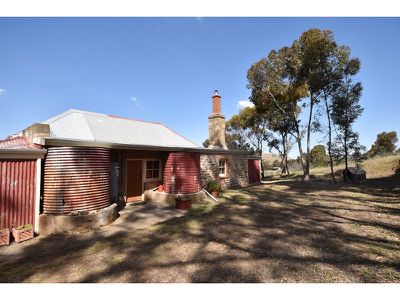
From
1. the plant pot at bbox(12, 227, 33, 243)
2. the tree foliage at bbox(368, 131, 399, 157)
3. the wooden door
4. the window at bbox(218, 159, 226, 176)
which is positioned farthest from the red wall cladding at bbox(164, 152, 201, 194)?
the tree foliage at bbox(368, 131, 399, 157)

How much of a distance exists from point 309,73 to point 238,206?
15052mm

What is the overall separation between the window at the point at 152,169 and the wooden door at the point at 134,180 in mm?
439

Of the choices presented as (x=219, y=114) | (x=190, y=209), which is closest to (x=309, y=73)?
(x=219, y=114)

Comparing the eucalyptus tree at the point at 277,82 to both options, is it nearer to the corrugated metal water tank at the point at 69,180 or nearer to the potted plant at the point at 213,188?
the potted plant at the point at 213,188

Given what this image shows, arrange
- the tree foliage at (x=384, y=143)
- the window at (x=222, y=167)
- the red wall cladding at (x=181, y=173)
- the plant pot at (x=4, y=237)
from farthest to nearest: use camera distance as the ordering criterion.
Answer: the tree foliage at (x=384, y=143) → the window at (x=222, y=167) → the red wall cladding at (x=181, y=173) → the plant pot at (x=4, y=237)

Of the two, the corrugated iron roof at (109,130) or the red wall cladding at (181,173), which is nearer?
the corrugated iron roof at (109,130)

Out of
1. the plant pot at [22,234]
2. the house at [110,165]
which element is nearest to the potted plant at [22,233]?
the plant pot at [22,234]

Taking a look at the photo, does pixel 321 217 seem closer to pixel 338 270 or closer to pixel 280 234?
pixel 280 234

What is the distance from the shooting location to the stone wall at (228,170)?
14055 mm

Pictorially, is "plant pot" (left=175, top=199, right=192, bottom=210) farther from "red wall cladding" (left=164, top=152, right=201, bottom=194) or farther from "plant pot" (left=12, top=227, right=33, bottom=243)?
"plant pot" (left=12, top=227, right=33, bottom=243)

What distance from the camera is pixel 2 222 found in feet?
20.9

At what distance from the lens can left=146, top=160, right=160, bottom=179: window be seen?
1211 cm

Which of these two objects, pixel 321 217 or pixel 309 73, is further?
pixel 309 73

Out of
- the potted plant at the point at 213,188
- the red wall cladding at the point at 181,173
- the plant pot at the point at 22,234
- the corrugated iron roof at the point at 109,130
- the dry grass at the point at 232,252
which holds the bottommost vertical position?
the dry grass at the point at 232,252
